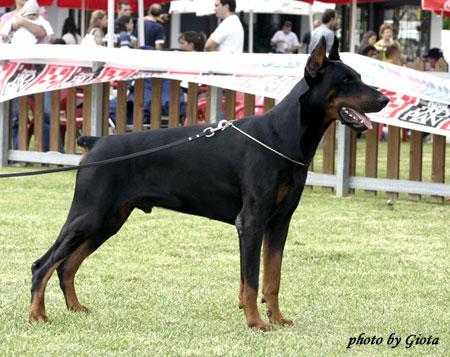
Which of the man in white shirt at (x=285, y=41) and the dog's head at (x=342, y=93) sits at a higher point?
the dog's head at (x=342, y=93)

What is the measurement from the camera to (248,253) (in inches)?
245

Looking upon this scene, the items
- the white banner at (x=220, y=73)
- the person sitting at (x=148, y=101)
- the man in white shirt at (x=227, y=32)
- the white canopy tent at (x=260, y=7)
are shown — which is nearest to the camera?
the white banner at (x=220, y=73)

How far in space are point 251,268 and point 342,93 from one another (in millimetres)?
1075

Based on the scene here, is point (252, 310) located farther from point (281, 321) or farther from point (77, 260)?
point (77, 260)

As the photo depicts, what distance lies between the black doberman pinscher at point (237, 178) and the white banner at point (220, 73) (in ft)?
16.4

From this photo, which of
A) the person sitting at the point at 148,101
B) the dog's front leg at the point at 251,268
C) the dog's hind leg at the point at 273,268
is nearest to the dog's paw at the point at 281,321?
the dog's hind leg at the point at 273,268

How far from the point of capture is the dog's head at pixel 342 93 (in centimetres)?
611

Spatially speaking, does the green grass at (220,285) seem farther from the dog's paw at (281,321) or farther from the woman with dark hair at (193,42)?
the woman with dark hair at (193,42)

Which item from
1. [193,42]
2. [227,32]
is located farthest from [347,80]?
[193,42]

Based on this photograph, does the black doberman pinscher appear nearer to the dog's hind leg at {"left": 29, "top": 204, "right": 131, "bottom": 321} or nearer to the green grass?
the dog's hind leg at {"left": 29, "top": 204, "right": 131, "bottom": 321}

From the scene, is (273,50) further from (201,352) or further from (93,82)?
(201,352)

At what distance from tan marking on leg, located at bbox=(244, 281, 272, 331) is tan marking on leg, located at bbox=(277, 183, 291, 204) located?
1.66ft

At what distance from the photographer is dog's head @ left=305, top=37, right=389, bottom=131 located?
20.1 ft

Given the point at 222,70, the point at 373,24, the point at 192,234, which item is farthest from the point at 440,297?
the point at 373,24
